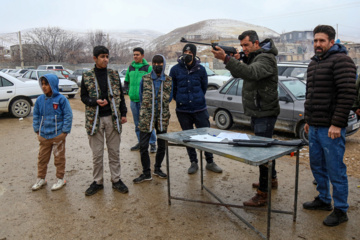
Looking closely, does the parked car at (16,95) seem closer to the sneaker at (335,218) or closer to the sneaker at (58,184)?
the sneaker at (58,184)

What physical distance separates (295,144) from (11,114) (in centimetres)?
996

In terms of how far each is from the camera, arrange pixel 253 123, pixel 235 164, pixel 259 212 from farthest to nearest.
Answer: pixel 235 164, pixel 253 123, pixel 259 212

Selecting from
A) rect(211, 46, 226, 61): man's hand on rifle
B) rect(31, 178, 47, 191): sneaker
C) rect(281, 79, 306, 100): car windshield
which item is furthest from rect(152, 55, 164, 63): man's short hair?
rect(281, 79, 306, 100): car windshield

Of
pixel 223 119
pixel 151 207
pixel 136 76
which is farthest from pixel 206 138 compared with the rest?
pixel 223 119

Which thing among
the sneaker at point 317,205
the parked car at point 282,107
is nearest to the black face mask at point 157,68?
the sneaker at point 317,205

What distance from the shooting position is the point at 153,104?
4199 millimetres

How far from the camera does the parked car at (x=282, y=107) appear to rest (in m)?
6.28

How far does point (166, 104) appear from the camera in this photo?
4297 millimetres

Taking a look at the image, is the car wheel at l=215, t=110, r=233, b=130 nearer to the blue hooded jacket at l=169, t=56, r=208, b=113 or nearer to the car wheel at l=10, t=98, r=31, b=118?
the blue hooded jacket at l=169, t=56, r=208, b=113

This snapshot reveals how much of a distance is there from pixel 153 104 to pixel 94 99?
0.85 meters

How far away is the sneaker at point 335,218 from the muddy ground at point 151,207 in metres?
0.06

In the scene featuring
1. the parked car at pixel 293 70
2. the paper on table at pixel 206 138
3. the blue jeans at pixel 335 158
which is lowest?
the blue jeans at pixel 335 158

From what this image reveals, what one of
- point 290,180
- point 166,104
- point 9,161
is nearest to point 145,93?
point 166,104

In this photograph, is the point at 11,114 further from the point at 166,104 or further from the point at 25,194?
the point at 166,104
